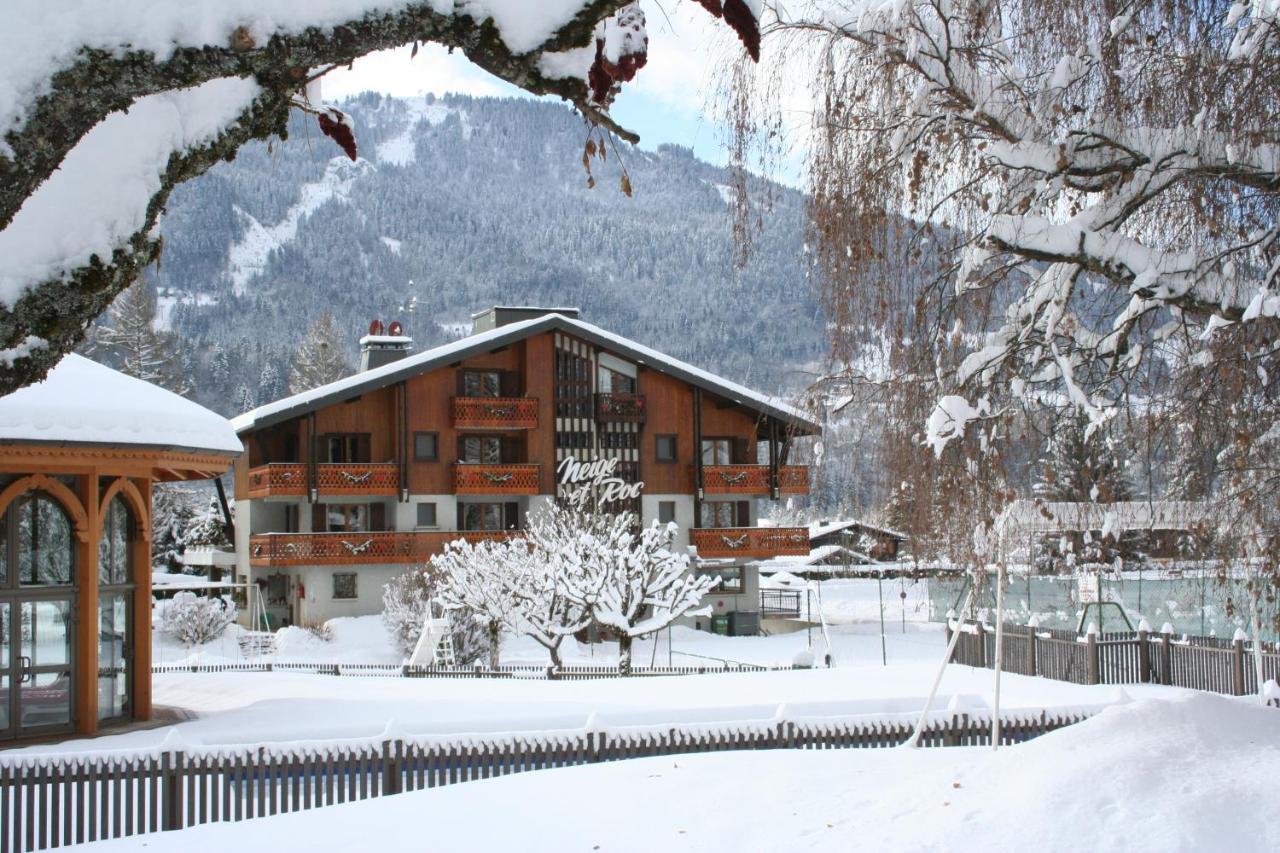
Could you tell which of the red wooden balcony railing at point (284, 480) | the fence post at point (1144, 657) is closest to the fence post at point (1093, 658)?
the fence post at point (1144, 657)

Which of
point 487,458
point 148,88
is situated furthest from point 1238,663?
point 487,458

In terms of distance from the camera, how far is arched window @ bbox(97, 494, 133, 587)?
1680cm

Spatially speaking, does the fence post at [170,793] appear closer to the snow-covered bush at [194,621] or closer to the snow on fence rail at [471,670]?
the snow on fence rail at [471,670]

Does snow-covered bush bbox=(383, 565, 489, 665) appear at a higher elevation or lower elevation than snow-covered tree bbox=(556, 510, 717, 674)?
lower

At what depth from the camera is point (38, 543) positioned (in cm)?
1580

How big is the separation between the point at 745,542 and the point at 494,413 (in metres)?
→ 9.55

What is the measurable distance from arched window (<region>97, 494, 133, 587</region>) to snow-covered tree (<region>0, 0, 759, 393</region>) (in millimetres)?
14854

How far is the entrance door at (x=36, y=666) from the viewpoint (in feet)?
50.2

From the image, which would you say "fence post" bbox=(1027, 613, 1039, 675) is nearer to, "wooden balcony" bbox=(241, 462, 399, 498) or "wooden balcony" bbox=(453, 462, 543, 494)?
"wooden balcony" bbox=(453, 462, 543, 494)

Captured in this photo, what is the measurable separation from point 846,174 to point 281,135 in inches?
226

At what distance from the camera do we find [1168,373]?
896cm

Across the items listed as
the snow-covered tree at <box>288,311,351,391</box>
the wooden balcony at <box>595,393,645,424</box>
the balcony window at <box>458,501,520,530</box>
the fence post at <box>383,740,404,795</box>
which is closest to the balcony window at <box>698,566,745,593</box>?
the wooden balcony at <box>595,393,645,424</box>

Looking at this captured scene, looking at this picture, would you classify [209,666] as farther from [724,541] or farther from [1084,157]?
[1084,157]

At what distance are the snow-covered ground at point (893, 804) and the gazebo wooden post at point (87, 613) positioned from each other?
7.58m
